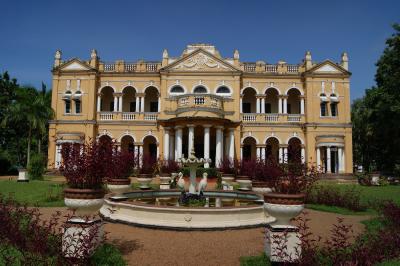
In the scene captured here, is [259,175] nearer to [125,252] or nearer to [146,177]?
[146,177]

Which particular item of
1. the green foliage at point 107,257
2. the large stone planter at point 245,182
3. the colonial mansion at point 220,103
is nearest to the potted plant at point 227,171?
the large stone planter at point 245,182

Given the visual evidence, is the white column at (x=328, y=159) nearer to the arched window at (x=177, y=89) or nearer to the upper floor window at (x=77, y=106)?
the arched window at (x=177, y=89)

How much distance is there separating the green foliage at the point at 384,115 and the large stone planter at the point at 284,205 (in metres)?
24.1

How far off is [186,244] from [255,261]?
6.35 ft

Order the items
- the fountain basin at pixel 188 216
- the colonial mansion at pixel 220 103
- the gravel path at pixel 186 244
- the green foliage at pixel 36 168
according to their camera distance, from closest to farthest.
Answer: the gravel path at pixel 186 244 < the fountain basin at pixel 188 216 < the green foliage at pixel 36 168 < the colonial mansion at pixel 220 103

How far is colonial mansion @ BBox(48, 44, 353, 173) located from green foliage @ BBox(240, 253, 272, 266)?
2454cm

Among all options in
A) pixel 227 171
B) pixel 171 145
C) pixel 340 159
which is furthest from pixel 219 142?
pixel 340 159

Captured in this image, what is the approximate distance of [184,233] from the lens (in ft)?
29.3

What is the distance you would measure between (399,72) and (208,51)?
52.7 feet

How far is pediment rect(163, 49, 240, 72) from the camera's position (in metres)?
32.9

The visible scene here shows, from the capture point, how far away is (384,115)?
3020 centimetres

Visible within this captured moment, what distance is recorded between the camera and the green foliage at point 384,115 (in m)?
28.5

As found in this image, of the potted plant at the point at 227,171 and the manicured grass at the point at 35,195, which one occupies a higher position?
the potted plant at the point at 227,171

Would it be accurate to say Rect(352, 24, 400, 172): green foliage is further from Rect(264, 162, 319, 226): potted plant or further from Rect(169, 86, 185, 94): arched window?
Rect(264, 162, 319, 226): potted plant
